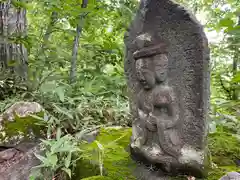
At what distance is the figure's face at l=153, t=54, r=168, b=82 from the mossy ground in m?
0.78

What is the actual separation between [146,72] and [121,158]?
2.95 ft

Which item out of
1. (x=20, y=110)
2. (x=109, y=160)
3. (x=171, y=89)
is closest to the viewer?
(x=171, y=89)

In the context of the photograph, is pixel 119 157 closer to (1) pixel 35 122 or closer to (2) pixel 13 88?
(1) pixel 35 122

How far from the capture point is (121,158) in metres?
1.97

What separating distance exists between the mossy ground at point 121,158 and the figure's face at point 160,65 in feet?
2.54

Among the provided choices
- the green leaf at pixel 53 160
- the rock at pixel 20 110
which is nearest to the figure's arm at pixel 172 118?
the green leaf at pixel 53 160

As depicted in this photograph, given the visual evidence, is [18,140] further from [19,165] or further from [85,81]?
[85,81]

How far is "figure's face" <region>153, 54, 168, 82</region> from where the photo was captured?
1646 millimetres

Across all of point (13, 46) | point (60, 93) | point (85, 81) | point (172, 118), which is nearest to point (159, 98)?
point (172, 118)

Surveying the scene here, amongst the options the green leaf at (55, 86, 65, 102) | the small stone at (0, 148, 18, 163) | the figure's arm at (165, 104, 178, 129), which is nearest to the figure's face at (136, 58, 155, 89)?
the figure's arm at (165, 104, 178, 129)

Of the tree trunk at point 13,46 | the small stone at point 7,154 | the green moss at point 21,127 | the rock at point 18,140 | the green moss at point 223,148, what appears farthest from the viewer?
the tree trunk at point 13,46

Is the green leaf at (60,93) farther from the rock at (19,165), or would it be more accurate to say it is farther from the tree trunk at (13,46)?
the tree trunk at (13,46)

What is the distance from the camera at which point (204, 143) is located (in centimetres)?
156

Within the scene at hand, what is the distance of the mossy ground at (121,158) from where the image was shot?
1.65 m
